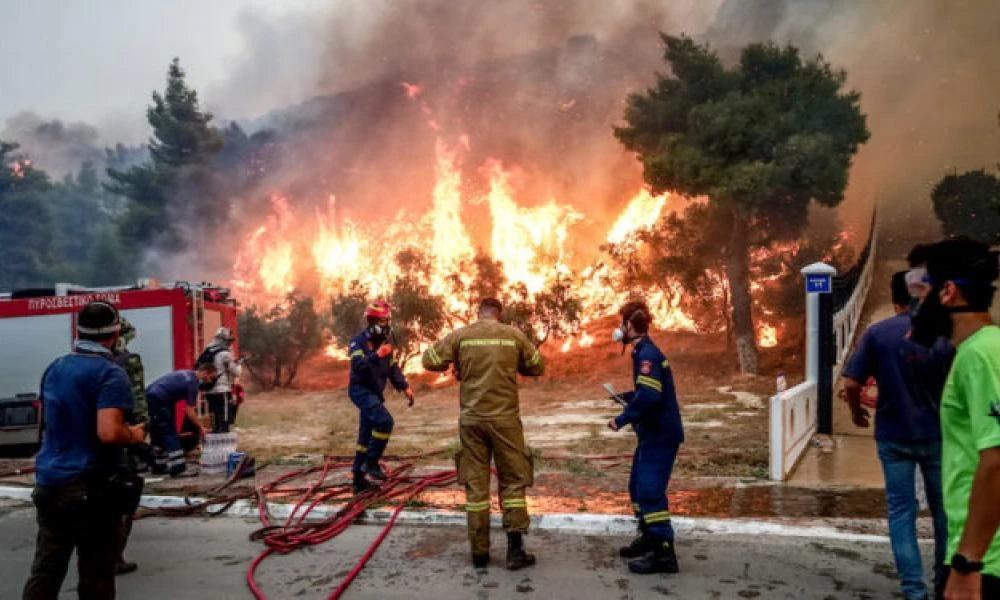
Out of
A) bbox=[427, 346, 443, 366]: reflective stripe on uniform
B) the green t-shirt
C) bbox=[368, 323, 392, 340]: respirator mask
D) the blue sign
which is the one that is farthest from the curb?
the blue sign

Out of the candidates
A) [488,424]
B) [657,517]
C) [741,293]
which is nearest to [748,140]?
[741,293]

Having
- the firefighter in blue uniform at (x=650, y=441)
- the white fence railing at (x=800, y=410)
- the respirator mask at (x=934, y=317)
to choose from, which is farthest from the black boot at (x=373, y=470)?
the respirator mask at (x=934, y=317)

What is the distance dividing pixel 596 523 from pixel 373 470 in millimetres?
2496

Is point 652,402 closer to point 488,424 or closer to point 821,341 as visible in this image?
point 488,424

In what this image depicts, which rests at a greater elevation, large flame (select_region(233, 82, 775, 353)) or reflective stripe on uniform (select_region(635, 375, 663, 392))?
large flame (select_region(233, 82, 775, 353))

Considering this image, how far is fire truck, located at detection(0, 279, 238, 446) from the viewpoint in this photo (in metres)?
10.8

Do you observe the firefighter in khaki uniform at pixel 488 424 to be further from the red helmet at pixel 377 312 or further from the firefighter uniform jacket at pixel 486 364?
the red helmet at pixel 377 312

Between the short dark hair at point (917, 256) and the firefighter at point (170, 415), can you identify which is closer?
the short dark hair at point (917, 256)

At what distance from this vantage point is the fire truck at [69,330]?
10.8m

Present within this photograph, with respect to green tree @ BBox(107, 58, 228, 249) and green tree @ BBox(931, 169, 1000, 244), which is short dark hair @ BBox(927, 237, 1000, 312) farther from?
green tree @ BBox(107, 58, 228, 249)

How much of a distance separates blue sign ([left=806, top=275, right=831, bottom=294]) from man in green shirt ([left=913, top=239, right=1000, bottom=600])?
718 cm

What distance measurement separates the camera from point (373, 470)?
7129mm

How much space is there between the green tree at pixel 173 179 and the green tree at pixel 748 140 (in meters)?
27.1

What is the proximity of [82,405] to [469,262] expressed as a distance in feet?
66.9
